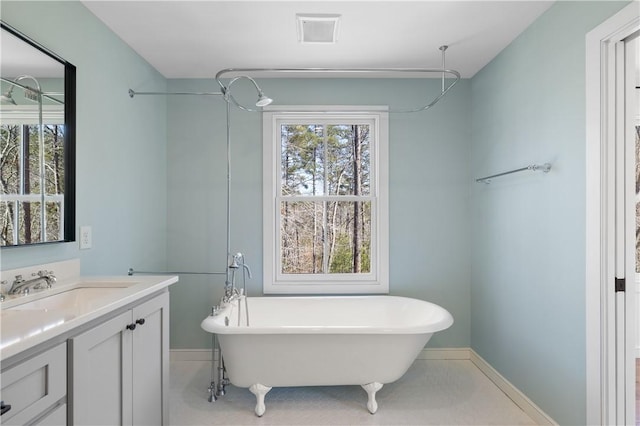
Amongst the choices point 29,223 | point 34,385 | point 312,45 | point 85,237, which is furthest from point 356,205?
point 34,385

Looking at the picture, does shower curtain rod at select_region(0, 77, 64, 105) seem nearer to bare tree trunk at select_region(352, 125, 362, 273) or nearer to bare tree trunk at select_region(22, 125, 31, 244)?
bare tree trunk at select_region(22, 125, 31, 244)

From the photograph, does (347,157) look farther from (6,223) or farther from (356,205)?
(6,223)

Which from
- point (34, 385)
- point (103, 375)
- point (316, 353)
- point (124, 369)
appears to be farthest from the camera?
point (316, 353)

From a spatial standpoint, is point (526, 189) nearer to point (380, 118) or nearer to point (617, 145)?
point (617, 145)

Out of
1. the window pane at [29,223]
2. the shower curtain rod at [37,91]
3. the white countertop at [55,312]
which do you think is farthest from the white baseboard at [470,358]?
the shower curtain rod at [37,91]

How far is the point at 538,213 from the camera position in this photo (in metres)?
2.24

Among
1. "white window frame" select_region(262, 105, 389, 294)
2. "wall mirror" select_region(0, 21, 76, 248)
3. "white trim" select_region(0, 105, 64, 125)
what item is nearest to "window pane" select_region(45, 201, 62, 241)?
"wall mirror" select_region(0, 21, 76, 248)

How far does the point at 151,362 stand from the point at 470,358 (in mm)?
2576

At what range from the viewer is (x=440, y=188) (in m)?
3.20

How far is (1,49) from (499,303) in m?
3.15

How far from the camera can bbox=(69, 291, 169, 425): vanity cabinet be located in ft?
4.02

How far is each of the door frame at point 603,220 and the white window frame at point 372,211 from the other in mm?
1577

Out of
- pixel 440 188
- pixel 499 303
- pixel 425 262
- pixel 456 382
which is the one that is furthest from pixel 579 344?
pixel 440 188

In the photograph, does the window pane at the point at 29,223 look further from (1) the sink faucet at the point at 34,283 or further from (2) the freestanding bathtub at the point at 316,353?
(2) the freestanding bathtub at the point at 316,353
